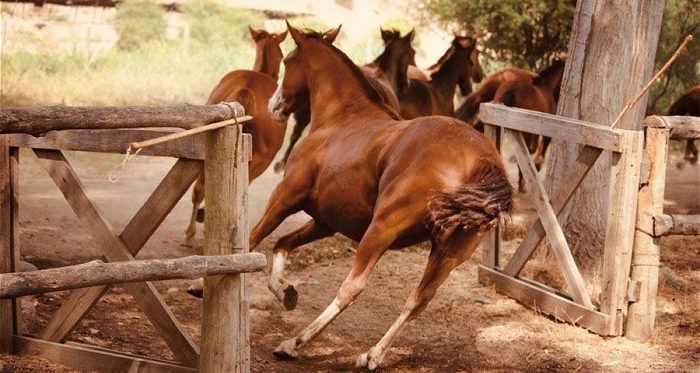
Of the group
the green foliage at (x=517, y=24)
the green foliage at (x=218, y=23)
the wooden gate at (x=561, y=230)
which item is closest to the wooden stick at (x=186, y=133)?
the wooden gate at (x=561, y=230)

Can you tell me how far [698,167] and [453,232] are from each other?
12168mm

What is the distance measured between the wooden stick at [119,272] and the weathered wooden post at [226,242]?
13 centimetres

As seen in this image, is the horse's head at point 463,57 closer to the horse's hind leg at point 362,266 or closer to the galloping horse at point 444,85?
the galloping horse at point 444,85

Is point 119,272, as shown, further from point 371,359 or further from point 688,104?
point 688,104

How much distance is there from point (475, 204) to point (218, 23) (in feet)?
65.3

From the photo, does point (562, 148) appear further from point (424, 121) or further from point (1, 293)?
point (1, 293)

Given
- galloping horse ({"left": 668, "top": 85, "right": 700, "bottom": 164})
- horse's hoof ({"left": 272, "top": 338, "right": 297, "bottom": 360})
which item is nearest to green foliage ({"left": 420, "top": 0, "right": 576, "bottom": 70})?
galloping horse ({"left": 668, "top": 85, "right": 700, "bottom": 164})

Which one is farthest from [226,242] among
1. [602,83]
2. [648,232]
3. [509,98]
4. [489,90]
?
[489,90]

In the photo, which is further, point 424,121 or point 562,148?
point 562,148

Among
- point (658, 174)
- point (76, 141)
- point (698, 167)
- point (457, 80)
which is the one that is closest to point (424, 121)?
point (658, 174)

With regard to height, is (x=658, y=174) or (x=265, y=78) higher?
(x=265, y=78)

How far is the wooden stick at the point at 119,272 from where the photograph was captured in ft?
13.2

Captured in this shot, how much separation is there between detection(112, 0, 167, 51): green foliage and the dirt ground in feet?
42.4

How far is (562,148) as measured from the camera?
855 cm
